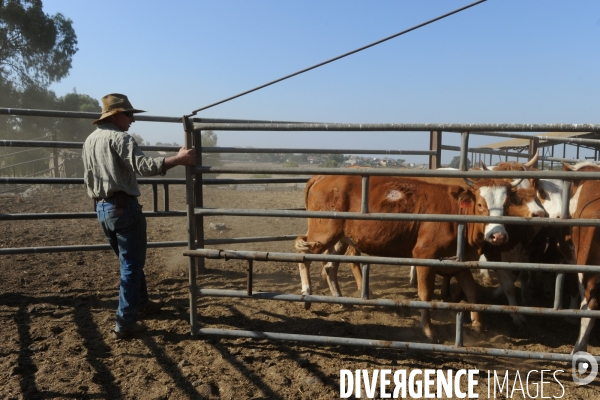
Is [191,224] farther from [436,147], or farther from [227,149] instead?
[436,147]

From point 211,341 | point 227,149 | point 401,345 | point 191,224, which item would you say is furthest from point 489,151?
point 211,341

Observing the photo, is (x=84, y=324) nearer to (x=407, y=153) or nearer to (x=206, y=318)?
(x=206, y=318)

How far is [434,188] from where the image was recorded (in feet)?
14.5

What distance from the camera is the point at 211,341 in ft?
12.8

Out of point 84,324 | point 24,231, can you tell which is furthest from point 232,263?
point 24,231

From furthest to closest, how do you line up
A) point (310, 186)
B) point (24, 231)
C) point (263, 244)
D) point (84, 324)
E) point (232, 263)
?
point (24, 231), point (263, 244), point (232, 263), point (310, 186), point (84, 324)

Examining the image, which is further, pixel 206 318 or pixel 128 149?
pixel 206 318

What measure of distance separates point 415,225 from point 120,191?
2.70 metres

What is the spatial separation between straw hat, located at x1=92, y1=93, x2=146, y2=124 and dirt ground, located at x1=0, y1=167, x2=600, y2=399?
1.96 m

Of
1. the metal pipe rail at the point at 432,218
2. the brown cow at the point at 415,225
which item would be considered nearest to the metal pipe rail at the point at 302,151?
the brown cow at the point at 415,225

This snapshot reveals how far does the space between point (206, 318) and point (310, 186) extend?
1.86 meters

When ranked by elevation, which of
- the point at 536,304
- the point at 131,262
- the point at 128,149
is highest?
the point at 128,149

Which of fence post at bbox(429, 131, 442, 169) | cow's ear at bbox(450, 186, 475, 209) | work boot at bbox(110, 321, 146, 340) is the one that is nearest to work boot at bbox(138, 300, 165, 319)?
work boot at bbox(110, 321, 146, 340)

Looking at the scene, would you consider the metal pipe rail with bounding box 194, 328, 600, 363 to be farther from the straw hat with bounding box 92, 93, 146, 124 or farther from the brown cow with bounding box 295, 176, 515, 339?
the straw hat with bounding box 92, 93, 146, 124
